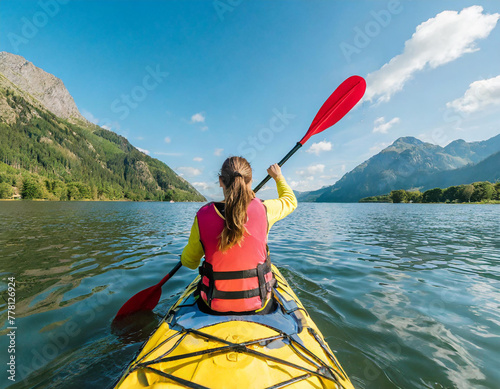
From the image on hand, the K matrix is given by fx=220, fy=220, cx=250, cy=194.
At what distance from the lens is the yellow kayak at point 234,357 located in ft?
6.39

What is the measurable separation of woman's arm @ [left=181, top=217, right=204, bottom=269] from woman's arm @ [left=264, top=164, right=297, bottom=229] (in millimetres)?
1027

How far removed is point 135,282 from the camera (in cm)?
683

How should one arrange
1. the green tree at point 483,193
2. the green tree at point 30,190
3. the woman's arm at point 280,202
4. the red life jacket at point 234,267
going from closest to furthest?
the red life jacket at point 234,267 → the woman's arm at point 280,202 → the green tree at point 30,190 → the green tree at point 483,193

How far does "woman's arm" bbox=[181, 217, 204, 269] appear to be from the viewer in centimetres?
302

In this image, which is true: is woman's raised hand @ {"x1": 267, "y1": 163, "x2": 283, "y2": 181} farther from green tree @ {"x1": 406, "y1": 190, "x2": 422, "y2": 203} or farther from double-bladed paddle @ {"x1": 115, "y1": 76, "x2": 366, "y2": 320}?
green tree @ {"x1": 406, "y1": 190, "x2": 422, "y2": 203}

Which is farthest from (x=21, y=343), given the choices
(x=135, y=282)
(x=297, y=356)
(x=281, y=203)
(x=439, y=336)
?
(x=439, y=336)

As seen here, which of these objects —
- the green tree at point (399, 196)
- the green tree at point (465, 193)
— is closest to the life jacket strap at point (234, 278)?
the green tree at point (465, 193)

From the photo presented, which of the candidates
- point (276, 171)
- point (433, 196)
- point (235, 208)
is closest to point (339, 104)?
point (276, 171)

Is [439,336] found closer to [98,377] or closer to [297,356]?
[297,356]

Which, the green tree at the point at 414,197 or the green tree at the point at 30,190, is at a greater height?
the green tree at the point at 30,190

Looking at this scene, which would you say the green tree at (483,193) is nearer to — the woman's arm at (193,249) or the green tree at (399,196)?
the green tree at (399,196)

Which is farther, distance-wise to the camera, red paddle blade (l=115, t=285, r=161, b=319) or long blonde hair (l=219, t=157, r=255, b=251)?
red paddle blade (l=115, t=285, r=161, b=319)

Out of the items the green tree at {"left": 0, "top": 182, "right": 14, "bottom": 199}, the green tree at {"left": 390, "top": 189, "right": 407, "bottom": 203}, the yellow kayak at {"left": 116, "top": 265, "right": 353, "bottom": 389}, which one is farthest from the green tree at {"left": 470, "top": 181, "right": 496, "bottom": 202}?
the green tree at {"left": 0, "top": 182, "right": 14, "bottom": 199}

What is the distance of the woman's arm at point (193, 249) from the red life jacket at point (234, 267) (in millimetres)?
146
